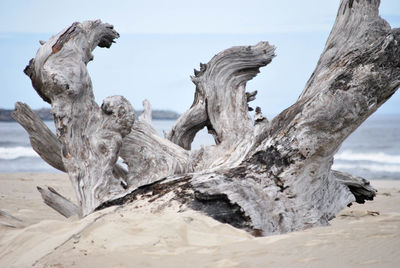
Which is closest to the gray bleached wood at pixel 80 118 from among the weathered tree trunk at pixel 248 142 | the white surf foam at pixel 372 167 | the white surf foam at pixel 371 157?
the weathered tree trunk at pixel 248 142

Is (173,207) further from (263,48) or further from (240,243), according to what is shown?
(263,48)

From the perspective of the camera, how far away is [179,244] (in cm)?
342

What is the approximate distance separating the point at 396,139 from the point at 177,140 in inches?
1246

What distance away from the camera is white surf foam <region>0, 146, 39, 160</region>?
2443cm

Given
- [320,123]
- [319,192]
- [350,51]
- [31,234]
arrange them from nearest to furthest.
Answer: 1. [31,234]
2. [320,123]
3. [319,192]
4. [350,51]

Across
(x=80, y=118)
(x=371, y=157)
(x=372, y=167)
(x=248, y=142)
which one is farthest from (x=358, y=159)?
(x=80, y=118)

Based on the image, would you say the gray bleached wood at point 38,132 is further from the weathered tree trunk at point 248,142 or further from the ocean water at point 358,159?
the ocean water at point 358,159

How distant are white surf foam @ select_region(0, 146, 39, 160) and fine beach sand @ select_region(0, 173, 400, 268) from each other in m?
21.0

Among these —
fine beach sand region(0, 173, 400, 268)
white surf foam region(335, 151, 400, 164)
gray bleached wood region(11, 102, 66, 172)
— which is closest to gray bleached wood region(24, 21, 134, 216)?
gray bleached wood region(11, 102, 66, 172)

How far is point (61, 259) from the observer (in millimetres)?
3283

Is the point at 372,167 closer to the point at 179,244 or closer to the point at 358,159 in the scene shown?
the point at 358,159

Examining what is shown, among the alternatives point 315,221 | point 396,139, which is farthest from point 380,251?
point 396,139

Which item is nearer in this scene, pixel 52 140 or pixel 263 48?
pixel 52 140

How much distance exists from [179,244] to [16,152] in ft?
81.4
